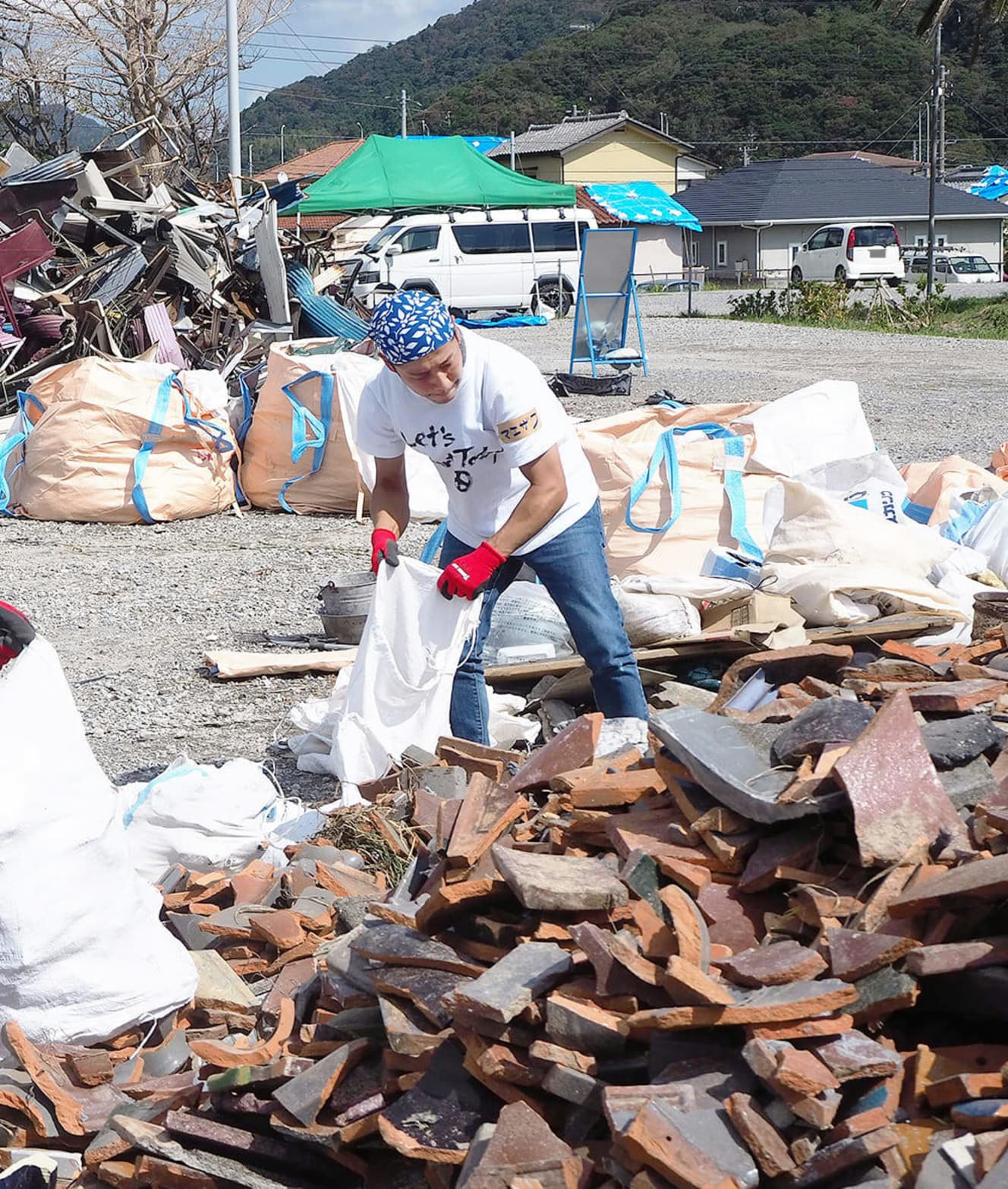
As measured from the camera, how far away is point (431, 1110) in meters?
2.17

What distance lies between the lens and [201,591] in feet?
21.7

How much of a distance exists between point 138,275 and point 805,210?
43080 mm

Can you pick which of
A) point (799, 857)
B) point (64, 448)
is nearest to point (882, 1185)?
point (799, 857)

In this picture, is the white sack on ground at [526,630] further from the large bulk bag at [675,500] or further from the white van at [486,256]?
the white van at [486,256]

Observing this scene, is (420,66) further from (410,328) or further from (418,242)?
(410,328)

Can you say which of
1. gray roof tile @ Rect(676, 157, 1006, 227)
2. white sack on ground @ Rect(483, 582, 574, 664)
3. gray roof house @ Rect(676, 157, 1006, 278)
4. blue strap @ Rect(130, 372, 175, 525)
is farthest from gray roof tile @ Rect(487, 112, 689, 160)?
white sack on ground @ Rect(483, 582, 574, 664)

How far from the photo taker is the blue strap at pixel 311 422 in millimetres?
7691

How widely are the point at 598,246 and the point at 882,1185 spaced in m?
12.1

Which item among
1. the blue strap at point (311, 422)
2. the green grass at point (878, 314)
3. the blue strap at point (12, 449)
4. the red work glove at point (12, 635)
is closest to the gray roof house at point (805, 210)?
the green grass at point (878, 314)

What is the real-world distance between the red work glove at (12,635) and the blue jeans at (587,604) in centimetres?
137

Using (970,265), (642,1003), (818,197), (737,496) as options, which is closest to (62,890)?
(642,1003)

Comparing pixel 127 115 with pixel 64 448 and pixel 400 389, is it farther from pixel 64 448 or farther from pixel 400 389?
pixel 400 389

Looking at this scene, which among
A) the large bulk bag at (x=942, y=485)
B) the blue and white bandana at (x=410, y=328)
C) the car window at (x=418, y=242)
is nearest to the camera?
the blue and white bandana at (x=410, y=328)

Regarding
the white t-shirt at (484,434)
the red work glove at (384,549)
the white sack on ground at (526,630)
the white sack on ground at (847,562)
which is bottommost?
the white sack on ground at (526,630)
